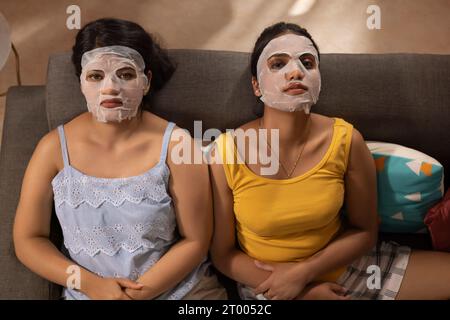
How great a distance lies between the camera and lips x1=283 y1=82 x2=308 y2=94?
1323 mm

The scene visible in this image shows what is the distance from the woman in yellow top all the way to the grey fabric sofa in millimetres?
99

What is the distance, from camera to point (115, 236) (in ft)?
4.52

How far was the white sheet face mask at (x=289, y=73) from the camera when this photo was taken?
1.33 meters

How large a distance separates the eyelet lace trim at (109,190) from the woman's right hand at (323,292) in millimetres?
456

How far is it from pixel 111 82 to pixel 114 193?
0.27m

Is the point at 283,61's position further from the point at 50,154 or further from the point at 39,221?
the point at 39,221

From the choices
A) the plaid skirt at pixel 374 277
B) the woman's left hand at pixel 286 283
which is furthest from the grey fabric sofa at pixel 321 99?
the woman's left hand at pixel 286 283

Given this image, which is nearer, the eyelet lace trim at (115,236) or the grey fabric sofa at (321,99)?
the eyelet lace trim at (115,236)

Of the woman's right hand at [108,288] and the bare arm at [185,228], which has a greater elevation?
the bare arm at [185,228]

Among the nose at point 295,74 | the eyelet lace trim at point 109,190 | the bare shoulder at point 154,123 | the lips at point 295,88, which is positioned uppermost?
the nose at point 295,74

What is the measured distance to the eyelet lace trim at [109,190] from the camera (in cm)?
136

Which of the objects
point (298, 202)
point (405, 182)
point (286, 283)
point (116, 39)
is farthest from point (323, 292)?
point (116, 39)

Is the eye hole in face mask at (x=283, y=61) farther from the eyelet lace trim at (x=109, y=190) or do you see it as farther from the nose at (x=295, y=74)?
the eyelet lace trim at (x=109, y=190)

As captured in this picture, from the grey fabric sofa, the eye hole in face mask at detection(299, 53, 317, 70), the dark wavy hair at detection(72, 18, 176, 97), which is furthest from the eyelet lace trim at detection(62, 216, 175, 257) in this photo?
the eye hole in face mask at detection(299, 53, 317, 70)
